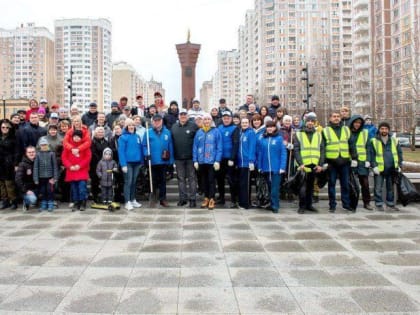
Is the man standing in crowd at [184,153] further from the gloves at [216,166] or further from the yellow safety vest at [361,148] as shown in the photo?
the yellow safety vest at [361,148]

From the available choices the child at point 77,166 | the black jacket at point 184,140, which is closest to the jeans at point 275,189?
the black jacket at point 184,140

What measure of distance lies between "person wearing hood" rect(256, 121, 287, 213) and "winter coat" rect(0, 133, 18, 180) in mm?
5031

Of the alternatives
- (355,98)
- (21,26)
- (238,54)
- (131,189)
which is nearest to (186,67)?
(131,189)

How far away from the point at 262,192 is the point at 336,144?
1723 mm

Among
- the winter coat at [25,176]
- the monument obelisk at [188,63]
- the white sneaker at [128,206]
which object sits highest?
the monument obelisk at [188,63]

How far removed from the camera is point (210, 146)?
7.72 m

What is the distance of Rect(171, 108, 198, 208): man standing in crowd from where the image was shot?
26.3 feet

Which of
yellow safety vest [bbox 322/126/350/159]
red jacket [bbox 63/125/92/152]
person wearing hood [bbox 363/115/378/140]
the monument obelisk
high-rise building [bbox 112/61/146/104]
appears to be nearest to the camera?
yellow safety vest [bbox 322/126/350/159]

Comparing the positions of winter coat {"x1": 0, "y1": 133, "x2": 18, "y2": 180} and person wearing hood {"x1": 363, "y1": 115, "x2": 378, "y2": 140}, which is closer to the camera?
winter coat {"x1": 0, "y1": 133, "x2": 18, "y2": 180}

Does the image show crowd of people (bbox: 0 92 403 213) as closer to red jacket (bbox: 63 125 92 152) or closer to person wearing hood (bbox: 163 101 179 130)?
red jacket (bbox: 63 125 92 152)

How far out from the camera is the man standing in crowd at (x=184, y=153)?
8.01 metres

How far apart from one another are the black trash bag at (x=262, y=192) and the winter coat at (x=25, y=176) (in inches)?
180

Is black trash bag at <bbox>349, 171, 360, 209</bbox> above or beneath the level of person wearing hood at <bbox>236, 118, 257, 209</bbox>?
beneath

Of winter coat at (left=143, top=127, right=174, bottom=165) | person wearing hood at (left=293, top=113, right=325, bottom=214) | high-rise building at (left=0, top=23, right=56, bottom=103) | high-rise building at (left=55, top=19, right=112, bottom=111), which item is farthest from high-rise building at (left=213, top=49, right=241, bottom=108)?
person wearing hood at (left=293, top=113, right=325, bottom=214)
